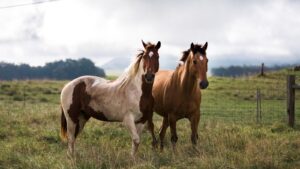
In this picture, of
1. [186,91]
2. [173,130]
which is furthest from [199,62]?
[173,130]

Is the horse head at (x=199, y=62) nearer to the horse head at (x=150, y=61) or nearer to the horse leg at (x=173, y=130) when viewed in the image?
the horse head at (x=150, y=61)

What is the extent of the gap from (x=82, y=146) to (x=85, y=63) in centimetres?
10309

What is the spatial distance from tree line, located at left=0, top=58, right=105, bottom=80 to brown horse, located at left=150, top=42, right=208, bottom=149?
3275 inches

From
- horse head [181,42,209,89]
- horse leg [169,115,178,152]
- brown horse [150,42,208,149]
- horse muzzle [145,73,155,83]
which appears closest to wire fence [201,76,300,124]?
brown horse [150,42,208,149]

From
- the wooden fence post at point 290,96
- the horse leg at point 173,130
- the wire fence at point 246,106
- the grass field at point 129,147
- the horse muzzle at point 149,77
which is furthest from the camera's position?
the wire fence at point 246,106

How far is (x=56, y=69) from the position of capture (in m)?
111

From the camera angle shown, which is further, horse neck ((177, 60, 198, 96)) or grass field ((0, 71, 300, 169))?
horse neck ((177, 60, 198, 96))

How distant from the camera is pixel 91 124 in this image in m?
13.0

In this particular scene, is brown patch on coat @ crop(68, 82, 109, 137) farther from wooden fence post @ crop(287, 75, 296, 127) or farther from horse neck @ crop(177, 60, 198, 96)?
wooden fence post @ crop(287, 75, 296, 127)

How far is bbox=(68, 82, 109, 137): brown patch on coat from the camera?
347 inches

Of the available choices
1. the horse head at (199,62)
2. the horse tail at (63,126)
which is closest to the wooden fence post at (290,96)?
the horse head at (199,62)

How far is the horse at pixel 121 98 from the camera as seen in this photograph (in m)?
8.23

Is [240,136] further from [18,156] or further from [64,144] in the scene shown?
[18,156]

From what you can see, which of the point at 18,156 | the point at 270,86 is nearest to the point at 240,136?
the point at 18,156
